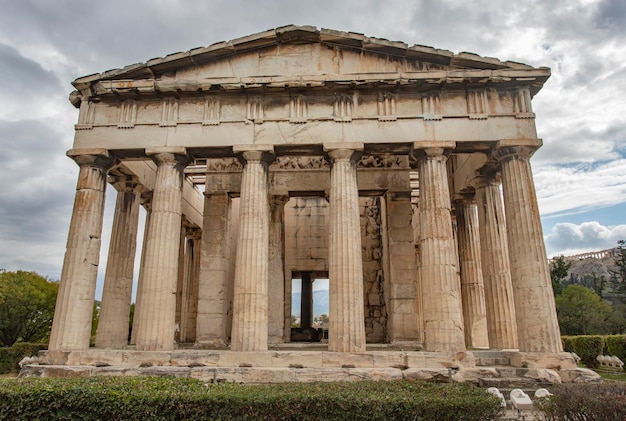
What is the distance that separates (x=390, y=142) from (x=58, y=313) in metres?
12.4

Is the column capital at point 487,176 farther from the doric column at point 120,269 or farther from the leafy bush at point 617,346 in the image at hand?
the doric column at point 120,269

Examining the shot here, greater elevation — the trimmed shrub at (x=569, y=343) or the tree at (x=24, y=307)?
the tree at (x=24, y=307)

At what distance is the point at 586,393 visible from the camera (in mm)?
7727

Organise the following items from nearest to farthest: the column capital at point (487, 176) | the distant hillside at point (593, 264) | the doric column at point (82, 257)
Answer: the doric column at point (82, 257) → the column capital at point (487, 176) → the distant hillside at point (593, 264)

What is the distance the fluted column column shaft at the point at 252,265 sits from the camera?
572 inches

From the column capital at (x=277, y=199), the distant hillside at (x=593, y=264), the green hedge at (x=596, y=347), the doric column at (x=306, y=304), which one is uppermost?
the distant hillside at (x=593, y=264)

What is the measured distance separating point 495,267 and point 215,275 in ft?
36.3

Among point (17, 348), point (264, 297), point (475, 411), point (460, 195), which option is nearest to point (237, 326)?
point (264, 297)

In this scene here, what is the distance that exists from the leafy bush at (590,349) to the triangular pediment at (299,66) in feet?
46.2

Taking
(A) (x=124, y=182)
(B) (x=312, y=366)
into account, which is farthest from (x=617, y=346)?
(A) (x=124, y=182)

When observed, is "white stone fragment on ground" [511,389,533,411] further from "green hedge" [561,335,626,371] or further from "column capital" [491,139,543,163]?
"green hedge" [561,335,626,371]

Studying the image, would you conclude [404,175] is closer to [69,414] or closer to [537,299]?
[537,299]

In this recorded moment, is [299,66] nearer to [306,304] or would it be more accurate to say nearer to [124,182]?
[124,182]

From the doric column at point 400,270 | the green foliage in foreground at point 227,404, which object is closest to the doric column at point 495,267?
the doric column at point 400,270
